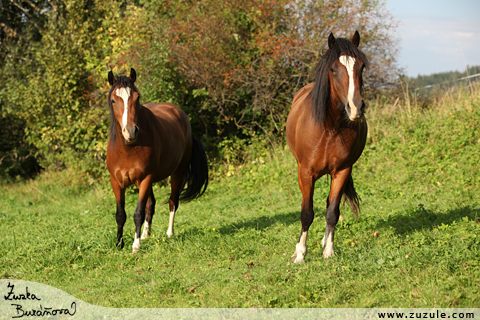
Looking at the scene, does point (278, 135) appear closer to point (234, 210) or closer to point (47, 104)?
point (234, 210)

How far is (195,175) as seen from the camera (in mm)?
6824

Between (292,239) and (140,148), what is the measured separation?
7.66ft

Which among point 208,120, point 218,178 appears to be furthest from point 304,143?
point 208,120

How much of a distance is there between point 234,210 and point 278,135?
4.09m

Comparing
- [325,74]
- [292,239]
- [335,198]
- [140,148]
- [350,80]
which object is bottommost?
[292,239]

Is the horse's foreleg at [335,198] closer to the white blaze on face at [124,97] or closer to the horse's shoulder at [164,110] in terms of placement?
the white blaze on face at [124,97]

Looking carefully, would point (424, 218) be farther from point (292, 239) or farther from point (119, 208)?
point (119, 208)

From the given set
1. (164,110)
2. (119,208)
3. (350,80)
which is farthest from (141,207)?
(350,80)

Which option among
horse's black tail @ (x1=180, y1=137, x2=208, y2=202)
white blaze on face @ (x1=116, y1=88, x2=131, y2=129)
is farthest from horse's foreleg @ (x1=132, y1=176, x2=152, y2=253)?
horse's black tail @ (x1=180, y1=137, x2=208, y2=202)

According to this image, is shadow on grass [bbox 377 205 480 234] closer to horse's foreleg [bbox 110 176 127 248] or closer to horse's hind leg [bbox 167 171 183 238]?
horse's hind leg [bbox 167 171 183 238]

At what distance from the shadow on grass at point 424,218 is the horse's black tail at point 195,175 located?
9.96 feet

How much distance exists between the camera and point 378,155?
8.32 meters

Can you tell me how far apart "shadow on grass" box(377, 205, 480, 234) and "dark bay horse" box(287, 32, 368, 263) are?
1.14 meters

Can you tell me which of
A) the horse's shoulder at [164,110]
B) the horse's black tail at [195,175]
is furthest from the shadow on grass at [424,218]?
the horse's shoulder at [164,110]
